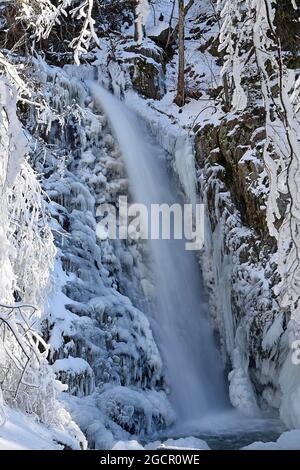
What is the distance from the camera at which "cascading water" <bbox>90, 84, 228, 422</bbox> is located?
7223mm

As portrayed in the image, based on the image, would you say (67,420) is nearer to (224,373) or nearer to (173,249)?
(224,373)

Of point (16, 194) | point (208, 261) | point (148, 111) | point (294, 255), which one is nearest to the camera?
point (294, 255)

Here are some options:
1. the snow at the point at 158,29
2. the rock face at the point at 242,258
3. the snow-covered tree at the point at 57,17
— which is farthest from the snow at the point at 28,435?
the snow at the point at 158,29

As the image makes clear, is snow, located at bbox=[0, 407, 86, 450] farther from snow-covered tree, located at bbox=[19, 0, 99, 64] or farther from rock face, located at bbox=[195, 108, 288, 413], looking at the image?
rock face, located at bbox=[195, 108, 288, 413]

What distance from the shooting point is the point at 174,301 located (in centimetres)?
825

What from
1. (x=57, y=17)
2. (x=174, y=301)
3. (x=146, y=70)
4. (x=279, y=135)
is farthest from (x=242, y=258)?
(x=279, y=135)

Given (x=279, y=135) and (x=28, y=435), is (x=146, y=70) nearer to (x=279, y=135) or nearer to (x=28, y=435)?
(x=28, y=435)

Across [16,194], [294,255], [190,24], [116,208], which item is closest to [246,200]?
[116,208]

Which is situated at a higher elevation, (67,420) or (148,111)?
(148,111)

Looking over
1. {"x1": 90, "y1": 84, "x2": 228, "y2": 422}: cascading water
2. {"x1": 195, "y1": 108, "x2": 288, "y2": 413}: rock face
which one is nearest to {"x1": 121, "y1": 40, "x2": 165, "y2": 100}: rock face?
{"x1": 90, "y1": 84, "x2": 228, "y2": 422}: cascading water

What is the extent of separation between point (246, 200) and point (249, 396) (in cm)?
291

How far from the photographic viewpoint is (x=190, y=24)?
45.2 ft

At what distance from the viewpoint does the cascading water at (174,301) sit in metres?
7.22

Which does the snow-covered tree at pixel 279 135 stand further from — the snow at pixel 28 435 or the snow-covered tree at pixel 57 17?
the snow at pixel 28 435
